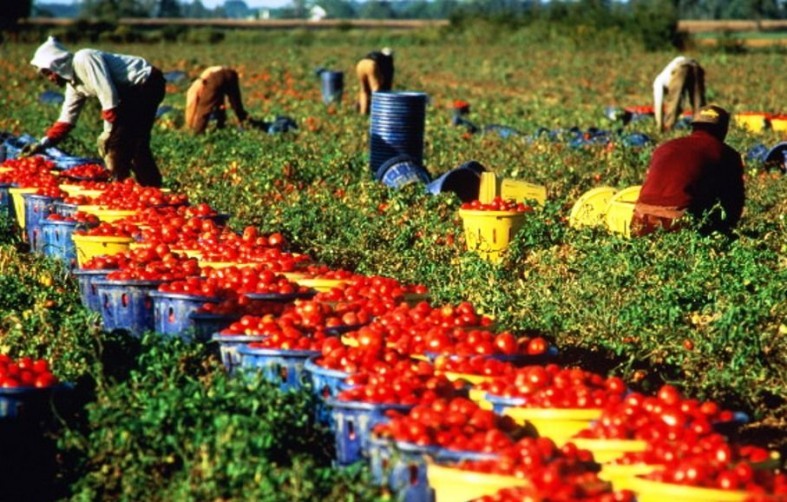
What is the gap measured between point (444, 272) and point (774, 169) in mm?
6312

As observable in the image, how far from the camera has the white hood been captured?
11.8 metres

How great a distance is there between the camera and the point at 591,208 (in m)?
11.4

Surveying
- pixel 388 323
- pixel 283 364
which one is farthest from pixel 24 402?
pixel 388 323

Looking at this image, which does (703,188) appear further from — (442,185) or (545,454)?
(545,454)

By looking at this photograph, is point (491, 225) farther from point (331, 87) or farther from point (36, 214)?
point (331, 87)

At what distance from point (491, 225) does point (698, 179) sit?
5.20ft

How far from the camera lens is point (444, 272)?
400 inches

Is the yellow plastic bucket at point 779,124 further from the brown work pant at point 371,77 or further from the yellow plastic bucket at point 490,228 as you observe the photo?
the yellow plastic bucket at point 490,228

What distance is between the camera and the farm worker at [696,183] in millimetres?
10398

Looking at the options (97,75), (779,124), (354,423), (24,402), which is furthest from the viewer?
(779,124)

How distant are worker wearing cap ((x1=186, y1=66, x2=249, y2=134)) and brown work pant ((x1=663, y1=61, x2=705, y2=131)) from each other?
6.06m

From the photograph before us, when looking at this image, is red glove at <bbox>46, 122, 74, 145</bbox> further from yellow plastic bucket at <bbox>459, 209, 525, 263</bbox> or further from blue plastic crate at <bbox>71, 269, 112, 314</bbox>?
blue plastic crate at <bbox>71, 269, 112, 314</bbox>

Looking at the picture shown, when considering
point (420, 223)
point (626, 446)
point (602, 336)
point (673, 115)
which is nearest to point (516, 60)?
point (673, 115)

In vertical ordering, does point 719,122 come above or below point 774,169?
above
